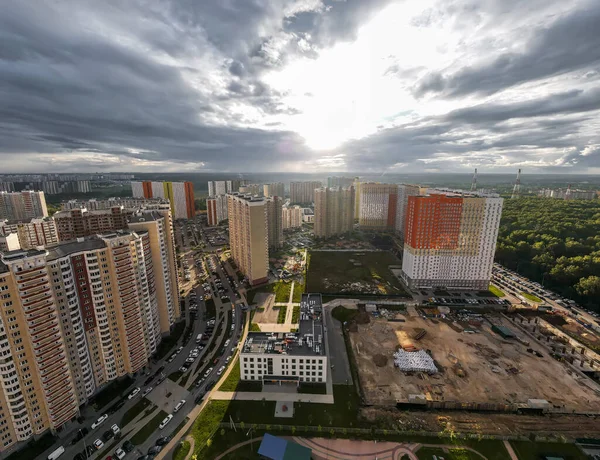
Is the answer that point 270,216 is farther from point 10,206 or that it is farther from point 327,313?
point 10,206

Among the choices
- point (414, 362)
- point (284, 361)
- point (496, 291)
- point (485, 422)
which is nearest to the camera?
point (485, 422)

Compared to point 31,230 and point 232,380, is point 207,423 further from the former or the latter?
point 31,230

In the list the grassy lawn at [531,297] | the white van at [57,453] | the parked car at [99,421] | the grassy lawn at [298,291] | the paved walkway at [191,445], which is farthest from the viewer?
the grassy lawn at [298,291]

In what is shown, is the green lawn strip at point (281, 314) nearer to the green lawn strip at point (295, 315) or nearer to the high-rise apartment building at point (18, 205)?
the green lawn strip at point (295, 315)

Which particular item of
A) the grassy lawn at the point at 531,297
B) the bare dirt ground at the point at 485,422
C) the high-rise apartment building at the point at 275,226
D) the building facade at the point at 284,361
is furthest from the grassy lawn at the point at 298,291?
the grassy lawn at the point at 531,297

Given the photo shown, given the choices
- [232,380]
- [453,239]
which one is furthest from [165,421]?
[453,239]

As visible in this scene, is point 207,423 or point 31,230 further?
point 31,230

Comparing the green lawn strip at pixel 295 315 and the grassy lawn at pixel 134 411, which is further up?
the green lawn strip at pixel 295 315
